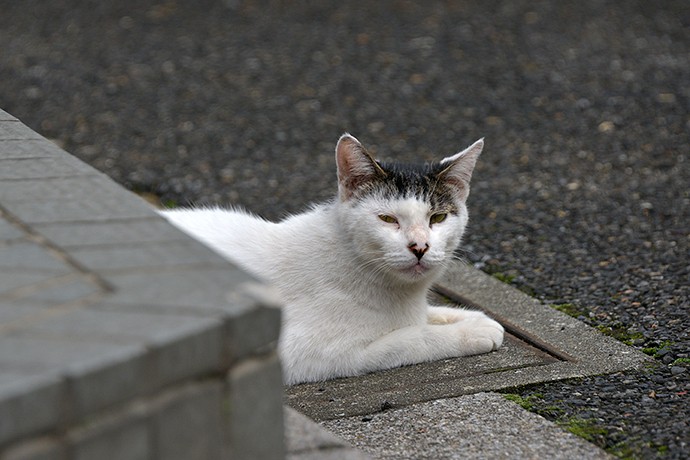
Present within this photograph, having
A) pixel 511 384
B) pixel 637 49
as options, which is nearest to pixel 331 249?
pixel 511 384

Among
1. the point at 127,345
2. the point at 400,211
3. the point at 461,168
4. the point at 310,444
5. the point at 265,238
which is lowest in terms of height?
the point at 265,238

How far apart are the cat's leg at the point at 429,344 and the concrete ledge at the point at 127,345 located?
5.23ft

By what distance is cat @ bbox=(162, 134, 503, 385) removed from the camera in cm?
396

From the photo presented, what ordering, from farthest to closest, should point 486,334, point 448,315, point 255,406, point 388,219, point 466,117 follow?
point 466,117, point 448,315, point 486,334, point 388,219, point 255,406

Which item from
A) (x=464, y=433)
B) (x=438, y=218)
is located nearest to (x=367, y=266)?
(x=438, y=218)

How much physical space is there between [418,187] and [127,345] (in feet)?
7.57

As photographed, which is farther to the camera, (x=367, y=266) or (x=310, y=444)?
(x=367, y=266)

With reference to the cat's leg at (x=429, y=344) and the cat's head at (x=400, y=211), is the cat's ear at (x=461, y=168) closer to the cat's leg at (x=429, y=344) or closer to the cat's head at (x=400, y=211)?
the cat's head at (x=400, y=211)

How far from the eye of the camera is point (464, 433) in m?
3.35

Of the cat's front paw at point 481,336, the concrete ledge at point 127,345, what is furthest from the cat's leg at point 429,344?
the concrete ledge at point 127,345

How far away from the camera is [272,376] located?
7.24 feet

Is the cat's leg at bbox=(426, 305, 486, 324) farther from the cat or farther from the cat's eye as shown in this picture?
the cat's eye

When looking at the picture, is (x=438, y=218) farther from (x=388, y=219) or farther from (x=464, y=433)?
(x=464, y=433)

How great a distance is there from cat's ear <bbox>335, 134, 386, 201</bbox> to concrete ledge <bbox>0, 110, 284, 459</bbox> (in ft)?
5.04
